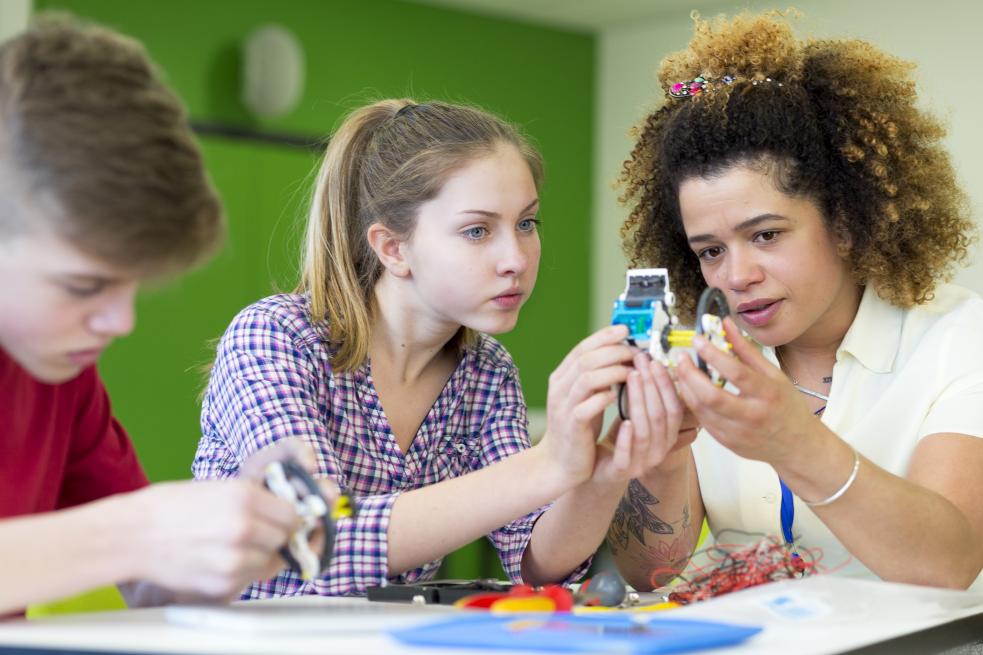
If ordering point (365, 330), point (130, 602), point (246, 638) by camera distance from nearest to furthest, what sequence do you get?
point (246, 638) < point (130, 602) < point (365, 330)

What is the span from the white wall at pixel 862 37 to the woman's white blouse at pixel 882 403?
2.42 meters

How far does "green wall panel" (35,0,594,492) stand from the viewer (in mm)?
4750

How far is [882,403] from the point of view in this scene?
189cm

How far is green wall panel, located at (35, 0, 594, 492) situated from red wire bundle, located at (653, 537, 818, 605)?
281 cm

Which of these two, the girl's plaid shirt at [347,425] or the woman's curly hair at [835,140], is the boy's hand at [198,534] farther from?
the woman's curly hair at [835,140]

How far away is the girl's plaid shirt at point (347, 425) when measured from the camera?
5.25ft

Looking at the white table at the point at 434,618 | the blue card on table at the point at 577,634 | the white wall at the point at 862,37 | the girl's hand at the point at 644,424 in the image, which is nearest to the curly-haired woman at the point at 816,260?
the girl's hand at the point at 644,424

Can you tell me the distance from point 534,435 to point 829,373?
304 cm

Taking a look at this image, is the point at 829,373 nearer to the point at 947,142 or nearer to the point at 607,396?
the point at 607,396

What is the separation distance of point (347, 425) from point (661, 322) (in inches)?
23.1

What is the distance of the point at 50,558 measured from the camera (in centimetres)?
108

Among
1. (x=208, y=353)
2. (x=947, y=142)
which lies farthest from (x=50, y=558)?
(x=947, y=142)

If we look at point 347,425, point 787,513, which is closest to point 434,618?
point 347,425

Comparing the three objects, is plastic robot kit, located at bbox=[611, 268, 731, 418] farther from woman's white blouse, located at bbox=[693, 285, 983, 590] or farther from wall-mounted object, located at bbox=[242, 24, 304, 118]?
wall-mounted object, located at bbox=[242, 24, 304, 118]
